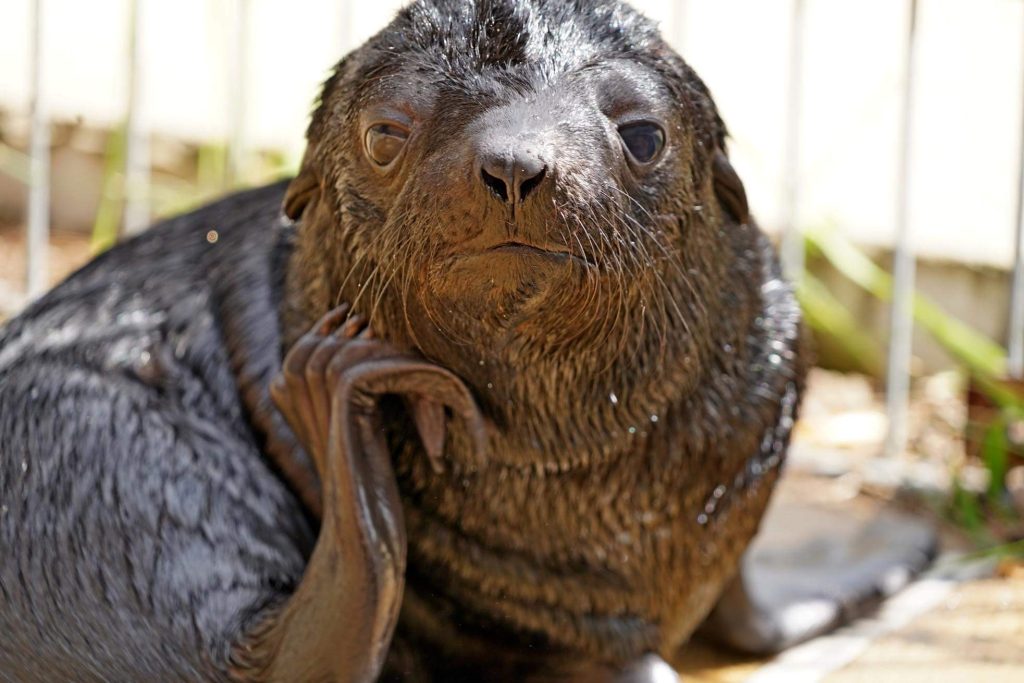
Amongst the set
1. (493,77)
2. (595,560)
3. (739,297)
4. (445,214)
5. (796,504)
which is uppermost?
(493,77)

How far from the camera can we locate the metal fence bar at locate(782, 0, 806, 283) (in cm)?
562

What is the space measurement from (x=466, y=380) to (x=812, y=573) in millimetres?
1813

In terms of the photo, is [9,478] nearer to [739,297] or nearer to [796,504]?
[739,297]

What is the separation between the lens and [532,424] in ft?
10.4

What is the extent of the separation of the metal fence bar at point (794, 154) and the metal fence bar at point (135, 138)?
8.07 ft

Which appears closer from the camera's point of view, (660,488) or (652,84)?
(652,84)

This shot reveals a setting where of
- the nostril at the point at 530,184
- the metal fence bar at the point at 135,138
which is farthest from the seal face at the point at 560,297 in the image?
the metal fence bar at the point at 135,138

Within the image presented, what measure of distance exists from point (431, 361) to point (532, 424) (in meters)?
0.27

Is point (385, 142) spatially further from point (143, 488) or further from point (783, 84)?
point (783, 84)

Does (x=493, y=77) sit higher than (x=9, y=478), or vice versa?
(x=493, y=77)

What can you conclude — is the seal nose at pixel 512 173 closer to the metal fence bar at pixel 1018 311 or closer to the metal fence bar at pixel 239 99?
the metal fence bar at pixel 1018 311

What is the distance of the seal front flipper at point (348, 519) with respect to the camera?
303 centimetres

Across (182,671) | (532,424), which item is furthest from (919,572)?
(182,671)

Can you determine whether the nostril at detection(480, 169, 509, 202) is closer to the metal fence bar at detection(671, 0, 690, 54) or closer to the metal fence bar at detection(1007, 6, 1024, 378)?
the metal fence bar at detection(671, 0, 690, 54)
